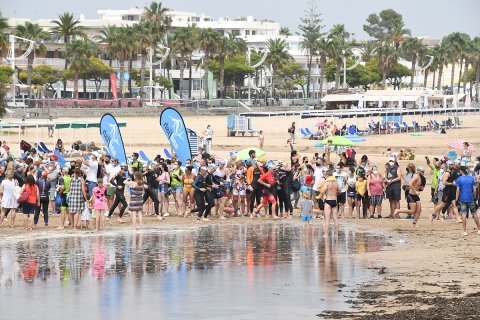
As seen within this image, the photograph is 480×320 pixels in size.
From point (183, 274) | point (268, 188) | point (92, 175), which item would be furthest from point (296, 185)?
point (183, 274)

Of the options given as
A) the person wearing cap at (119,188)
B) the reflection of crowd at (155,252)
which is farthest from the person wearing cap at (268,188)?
the person wearing cap at (119,188)

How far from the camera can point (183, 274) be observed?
591 inches

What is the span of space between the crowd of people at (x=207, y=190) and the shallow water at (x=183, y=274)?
1138 millimetres

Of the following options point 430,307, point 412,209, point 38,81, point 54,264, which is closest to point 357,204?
point 412,209

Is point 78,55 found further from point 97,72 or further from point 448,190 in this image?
point 448,190

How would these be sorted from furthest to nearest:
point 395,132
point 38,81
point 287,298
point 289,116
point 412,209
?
point 38,81, point 289,116, point 395,132, point 412,209, point 287,298

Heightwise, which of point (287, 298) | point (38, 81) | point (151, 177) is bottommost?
point (287, 298)

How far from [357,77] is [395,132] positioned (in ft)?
254

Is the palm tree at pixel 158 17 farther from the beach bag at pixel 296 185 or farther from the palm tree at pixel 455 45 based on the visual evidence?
the beach bag at pixel 296 185

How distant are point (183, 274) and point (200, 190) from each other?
23.0ft

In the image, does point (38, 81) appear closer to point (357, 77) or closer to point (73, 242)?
point (357, 77)

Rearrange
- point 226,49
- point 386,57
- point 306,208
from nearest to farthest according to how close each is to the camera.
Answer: point 306,208
point 226,49
point 386,57

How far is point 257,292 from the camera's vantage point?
1354 cm

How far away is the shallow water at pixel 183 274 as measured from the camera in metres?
12.4
